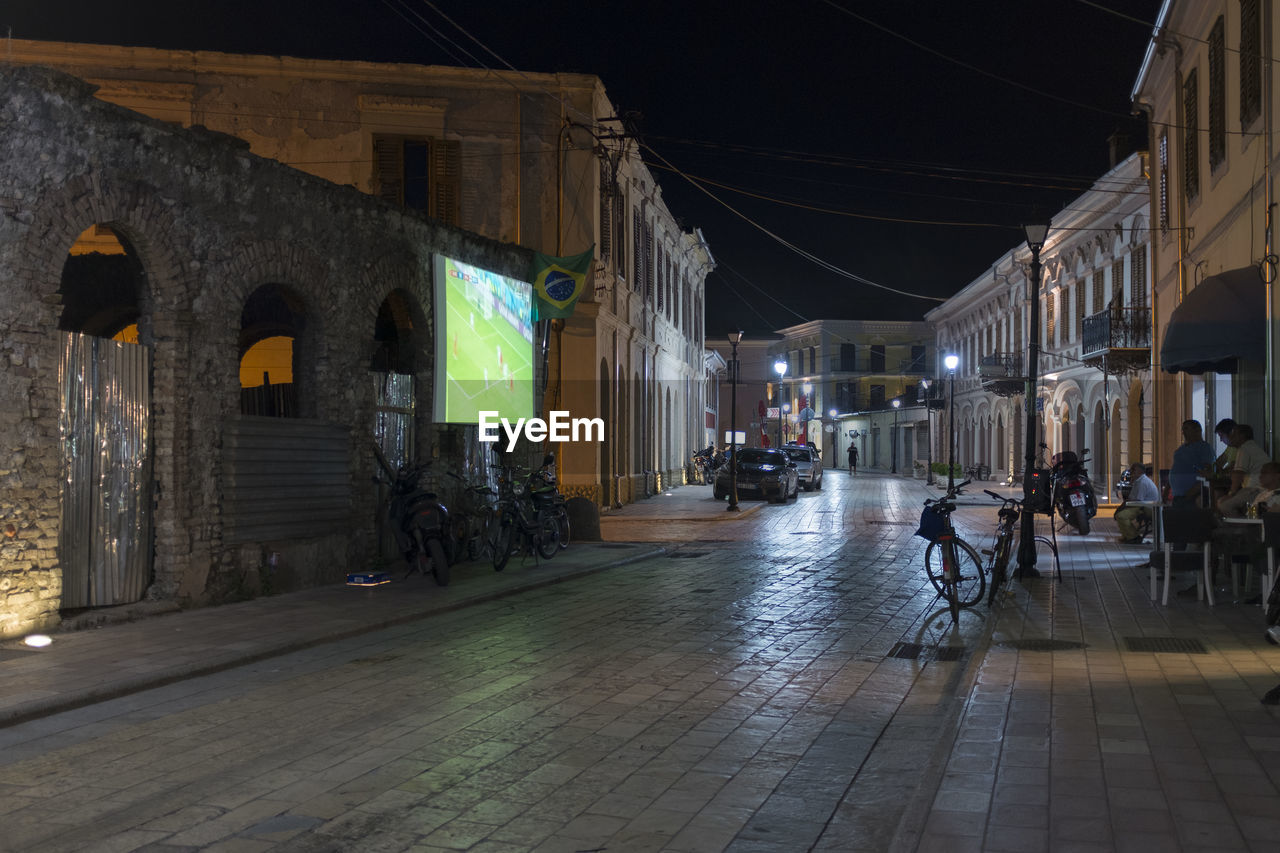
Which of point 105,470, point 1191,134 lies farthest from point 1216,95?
point 105,470

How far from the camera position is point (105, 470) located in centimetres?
1058

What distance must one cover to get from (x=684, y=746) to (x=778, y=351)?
3677 inches

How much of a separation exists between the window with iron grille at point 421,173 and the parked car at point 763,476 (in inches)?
491

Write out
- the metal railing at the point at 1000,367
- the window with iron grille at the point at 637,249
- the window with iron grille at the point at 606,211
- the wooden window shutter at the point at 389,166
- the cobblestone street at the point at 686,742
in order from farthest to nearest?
the metal railing at the point at 1000,367, the window with iron grille at the point at 637,249, the window with iron grille at the point at 606,211, the wooden window shutter at the point at 389,166, the cobblestone street at the point at 686,742

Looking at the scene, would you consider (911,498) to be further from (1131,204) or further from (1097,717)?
(1097,717)

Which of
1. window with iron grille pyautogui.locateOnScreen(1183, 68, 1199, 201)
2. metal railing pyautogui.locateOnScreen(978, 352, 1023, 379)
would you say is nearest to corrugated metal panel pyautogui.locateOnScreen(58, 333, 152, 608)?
window with iron grille pyautogui.locateOnScreen(1183, 68, 1199, 201)

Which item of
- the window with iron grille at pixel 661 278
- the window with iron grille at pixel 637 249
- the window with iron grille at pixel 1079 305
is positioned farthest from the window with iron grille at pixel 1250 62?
the window with iron grille at pixel 661 278

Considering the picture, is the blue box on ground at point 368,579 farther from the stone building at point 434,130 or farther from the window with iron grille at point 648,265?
the window with iron grille at point 648,265

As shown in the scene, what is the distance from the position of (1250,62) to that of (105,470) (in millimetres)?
14014

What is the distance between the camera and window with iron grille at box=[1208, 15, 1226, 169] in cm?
1681

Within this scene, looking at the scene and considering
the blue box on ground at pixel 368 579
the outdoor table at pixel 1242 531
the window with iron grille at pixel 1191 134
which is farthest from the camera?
the window with iron grille at pixel 1191 134

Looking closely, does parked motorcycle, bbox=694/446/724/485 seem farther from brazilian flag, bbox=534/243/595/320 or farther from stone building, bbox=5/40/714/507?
brazilian flag, bbox=534/243/595/320

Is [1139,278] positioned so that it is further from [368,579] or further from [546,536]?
[368,579]

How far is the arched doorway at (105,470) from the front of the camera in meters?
10.1
